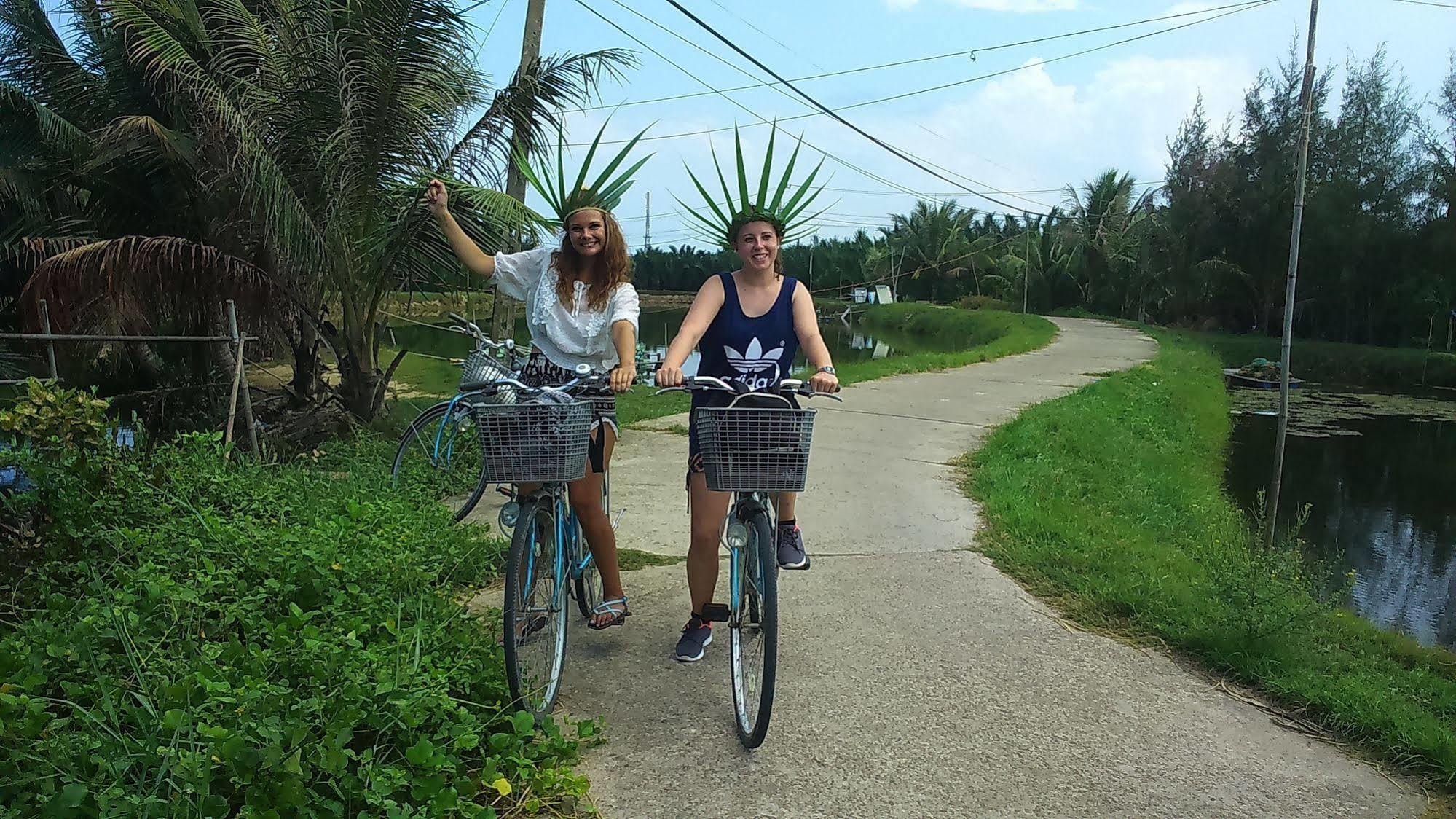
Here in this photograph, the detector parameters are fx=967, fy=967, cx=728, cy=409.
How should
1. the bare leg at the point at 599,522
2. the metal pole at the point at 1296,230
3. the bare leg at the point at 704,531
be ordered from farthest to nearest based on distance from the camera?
the metal pole at the point at 1296,230 < the bare leg at the point at 599,522 < the bare leg at the point at 704,531

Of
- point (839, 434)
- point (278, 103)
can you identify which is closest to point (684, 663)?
point (839, 434)

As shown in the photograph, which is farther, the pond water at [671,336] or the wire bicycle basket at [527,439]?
the pond water at [671,336]

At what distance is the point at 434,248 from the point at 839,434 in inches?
165

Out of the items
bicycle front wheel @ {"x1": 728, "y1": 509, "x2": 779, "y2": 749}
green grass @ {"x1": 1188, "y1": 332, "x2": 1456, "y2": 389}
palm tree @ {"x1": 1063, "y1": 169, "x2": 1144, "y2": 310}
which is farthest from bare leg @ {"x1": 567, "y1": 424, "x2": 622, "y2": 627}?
palm tree @ {"x1": 1063, "y1": 169, "x2": 1144, "y2": 310}

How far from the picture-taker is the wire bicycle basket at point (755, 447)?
9.50 ft

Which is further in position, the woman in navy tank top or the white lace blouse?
the white lace blouse

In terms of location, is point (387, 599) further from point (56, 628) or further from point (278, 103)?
point (278, 103)

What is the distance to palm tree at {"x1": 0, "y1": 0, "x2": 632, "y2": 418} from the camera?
26.7ft

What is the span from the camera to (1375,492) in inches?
541

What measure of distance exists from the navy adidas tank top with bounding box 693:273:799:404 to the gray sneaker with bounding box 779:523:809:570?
2.39 feet

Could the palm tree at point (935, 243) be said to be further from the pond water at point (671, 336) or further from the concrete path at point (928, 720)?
the concrete path at point (928, 720)

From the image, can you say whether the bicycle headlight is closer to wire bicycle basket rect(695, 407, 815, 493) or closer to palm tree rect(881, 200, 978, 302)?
wire bicycle basket rect(695, 407, 815, 493)

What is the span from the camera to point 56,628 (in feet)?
10.7

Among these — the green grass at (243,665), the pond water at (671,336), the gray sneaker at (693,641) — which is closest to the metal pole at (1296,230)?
the gray sneaker at (693,641)
